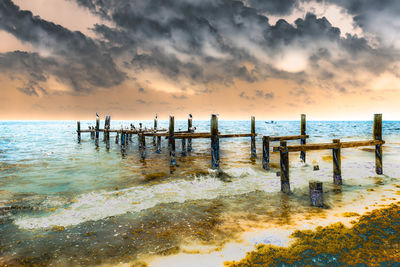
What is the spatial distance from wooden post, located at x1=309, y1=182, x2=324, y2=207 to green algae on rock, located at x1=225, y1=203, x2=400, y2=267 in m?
1.34

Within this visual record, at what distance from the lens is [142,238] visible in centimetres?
501

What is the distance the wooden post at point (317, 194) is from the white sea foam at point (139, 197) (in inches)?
79.0

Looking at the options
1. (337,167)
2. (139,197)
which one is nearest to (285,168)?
(337,167)

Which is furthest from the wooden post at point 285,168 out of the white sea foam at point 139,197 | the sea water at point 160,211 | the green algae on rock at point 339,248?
the green algae on rock at point 339,248

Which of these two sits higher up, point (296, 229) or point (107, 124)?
point (107, 124)

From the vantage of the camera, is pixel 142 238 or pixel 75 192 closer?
pixel 142 238

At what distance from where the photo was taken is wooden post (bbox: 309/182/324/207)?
6645 mm

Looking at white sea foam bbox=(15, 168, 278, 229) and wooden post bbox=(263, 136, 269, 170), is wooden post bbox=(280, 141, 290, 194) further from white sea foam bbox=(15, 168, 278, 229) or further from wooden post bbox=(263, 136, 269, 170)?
wooden post bbox=(263, 136, 269, 170)

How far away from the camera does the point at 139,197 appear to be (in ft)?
27.1

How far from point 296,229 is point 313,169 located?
8.36 m

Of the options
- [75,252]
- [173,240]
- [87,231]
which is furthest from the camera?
[87,231]

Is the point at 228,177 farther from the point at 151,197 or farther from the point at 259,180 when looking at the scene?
the point at 151,197

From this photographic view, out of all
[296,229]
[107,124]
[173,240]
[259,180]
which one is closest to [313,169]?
[259,180]

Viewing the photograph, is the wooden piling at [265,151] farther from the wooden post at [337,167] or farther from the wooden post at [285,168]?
the wooden post at [285,168]
